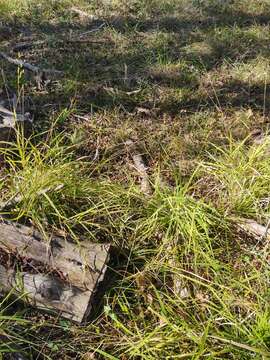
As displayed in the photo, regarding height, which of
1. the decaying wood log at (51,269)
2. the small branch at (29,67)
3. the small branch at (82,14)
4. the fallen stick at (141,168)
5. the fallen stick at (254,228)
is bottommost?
the fallen stick at (254,228)

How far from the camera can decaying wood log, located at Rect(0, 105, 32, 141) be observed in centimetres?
393

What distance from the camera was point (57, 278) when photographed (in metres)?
2.92

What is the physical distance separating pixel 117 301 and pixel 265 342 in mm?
924

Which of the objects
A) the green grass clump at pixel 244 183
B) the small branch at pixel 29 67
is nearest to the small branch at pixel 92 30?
the small branch at pixel 29 67

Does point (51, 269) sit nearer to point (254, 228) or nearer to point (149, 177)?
point (149, 177)

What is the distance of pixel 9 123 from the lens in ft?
13.1

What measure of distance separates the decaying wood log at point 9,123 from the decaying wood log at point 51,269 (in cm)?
110

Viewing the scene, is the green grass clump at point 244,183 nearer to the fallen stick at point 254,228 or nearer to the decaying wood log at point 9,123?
the fallen stick at point 254,228

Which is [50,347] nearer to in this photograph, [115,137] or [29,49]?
[115,137]

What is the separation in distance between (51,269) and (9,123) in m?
1.57

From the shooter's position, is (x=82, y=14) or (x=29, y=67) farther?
(x=82, y=14)

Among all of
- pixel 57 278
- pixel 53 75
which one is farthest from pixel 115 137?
pixel 57 278

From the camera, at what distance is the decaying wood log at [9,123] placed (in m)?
3.93

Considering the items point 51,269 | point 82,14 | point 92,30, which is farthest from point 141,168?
point 82,14
